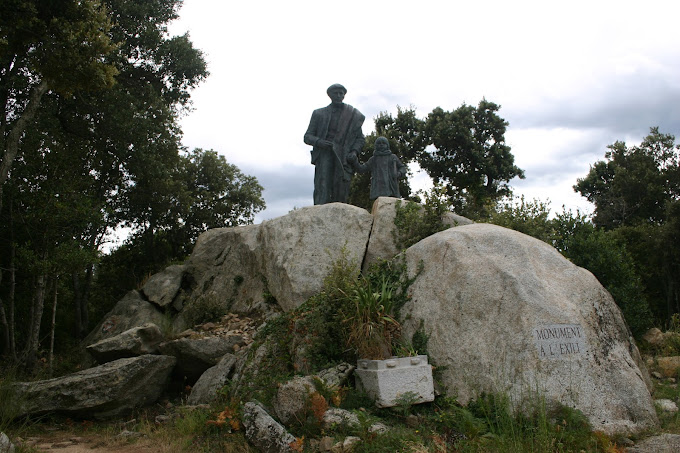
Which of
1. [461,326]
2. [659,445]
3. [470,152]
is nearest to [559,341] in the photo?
[461,326]

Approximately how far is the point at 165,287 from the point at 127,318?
1.09 m

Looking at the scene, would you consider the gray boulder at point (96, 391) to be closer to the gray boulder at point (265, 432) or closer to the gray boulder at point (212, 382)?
the gray boulder at point (212, 382)

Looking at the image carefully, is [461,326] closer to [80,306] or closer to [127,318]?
[127,318]

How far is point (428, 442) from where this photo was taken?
4980 millimetres

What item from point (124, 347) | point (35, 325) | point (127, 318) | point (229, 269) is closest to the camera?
point (124, 347)

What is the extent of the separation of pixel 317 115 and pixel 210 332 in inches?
213

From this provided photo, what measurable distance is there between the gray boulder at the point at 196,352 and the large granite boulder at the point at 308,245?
1306mm

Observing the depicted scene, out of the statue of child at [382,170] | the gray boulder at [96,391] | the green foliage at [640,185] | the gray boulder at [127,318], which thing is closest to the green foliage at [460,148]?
the green foliage at [640,185]

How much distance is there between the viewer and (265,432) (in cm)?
518

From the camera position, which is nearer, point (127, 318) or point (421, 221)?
point (421, 221)

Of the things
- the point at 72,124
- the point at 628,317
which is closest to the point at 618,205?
the point at 628,317

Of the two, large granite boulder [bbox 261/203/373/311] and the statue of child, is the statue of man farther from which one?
the statue of child

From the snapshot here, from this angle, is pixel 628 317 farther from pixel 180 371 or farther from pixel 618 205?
pixel 618 205

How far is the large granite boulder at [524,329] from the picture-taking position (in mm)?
5637
